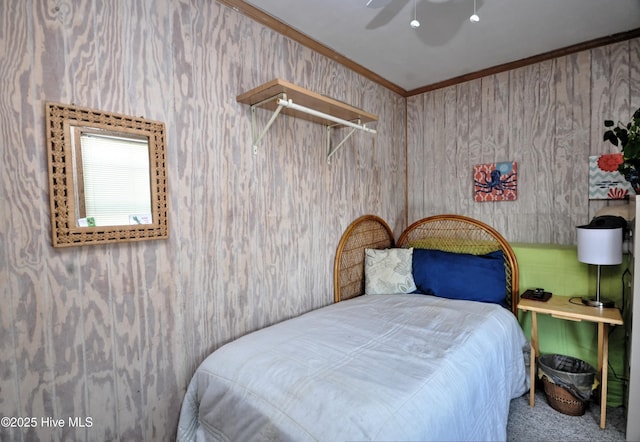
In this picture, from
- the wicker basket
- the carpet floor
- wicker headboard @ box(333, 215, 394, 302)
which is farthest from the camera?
wicker headboard @ box(333, 215, 394, 302)

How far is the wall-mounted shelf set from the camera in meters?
1.60

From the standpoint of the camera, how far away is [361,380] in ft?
3.91

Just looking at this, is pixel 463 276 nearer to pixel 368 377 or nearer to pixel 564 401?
pixel 564 401

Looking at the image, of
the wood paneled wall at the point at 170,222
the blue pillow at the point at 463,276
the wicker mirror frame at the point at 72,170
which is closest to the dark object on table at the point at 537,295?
the blue pillow at the point at 463,276

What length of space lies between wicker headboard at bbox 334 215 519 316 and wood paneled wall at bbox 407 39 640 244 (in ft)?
0.72

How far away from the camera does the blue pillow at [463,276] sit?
227 cm

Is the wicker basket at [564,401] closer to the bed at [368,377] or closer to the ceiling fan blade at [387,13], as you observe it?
the bed at [368,377]

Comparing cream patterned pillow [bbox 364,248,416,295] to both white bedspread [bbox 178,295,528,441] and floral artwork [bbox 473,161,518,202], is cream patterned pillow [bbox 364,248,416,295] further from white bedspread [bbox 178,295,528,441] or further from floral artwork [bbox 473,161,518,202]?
floral artwork [bbox 473,161,518,202]

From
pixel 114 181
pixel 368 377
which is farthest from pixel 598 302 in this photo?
pixel 114 181

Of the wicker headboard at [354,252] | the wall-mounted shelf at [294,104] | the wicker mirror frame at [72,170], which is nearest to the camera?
the wicker mirror frame at [72,170]

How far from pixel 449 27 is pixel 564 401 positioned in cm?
247

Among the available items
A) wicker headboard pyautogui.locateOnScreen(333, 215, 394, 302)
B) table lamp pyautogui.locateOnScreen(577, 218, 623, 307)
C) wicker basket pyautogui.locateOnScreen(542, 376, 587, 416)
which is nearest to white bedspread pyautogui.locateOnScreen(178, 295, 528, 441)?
wicker basket pyautogui.locateOnScreen(542, 376, 587, 416)

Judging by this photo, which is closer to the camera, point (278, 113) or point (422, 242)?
point (278, 113)

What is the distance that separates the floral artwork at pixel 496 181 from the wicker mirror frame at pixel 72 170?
2551 millimetres
